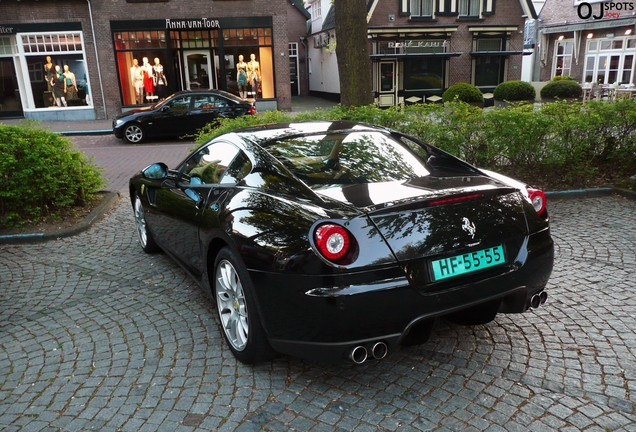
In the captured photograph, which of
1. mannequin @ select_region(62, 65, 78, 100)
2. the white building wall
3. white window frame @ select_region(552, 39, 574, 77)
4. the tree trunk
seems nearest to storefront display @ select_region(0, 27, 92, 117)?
mannequin @ select_region(62, 65, 78, 100)

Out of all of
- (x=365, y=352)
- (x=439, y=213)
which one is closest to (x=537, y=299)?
(x=439, y=213)

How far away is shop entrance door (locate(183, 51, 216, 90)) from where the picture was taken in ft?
79.3

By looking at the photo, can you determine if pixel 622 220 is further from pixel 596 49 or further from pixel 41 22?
pixel 596 49

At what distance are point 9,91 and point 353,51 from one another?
19.8m

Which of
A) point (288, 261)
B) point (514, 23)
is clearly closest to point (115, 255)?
point (288, 261)

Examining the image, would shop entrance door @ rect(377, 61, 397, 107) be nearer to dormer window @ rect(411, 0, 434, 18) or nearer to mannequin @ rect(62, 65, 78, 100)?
dormer window @ rect(411, 0, 434, 18)

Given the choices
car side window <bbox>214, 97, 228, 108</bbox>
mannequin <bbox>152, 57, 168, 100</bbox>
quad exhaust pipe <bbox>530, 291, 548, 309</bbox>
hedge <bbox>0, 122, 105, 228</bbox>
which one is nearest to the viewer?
quad exhaust pipe <bbox>530, 291, 548, 309</bbox>

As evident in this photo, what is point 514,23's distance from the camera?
29891mm

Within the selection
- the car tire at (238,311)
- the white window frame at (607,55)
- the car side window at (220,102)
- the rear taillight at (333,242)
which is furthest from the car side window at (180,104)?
the white window frame at (607,55)

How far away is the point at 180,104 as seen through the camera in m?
16.7

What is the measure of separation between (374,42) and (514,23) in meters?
8.40

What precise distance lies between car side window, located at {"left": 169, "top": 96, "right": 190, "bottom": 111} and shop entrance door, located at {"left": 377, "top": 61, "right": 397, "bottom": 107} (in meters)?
14.4

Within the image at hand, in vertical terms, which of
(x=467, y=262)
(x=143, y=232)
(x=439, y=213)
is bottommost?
(x=143, y=232)

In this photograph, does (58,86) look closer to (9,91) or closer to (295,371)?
(9,91)
